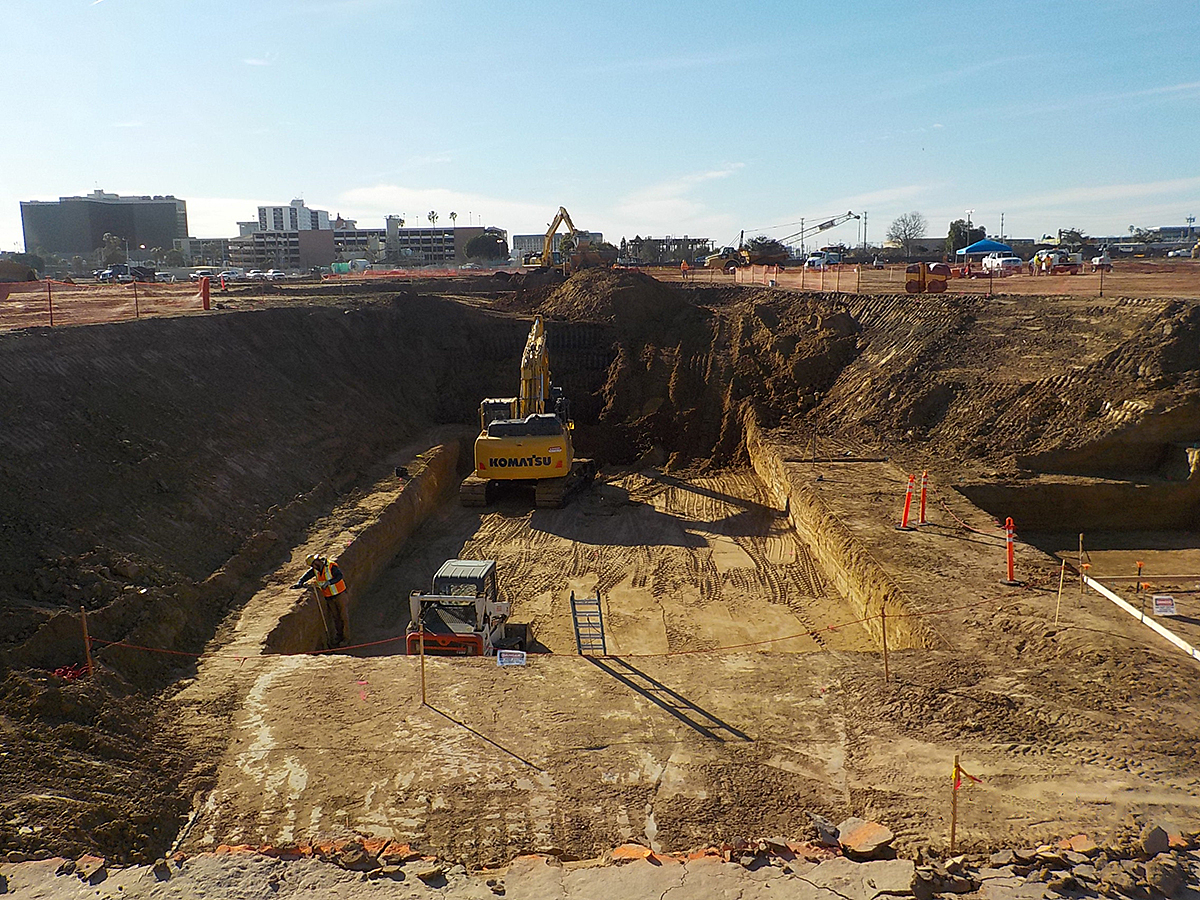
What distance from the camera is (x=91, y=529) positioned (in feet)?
40.6

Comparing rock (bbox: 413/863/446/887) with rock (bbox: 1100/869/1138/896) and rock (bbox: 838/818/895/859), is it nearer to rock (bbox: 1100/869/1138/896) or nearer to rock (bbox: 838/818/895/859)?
rock (bbox: 838/818/895/859)

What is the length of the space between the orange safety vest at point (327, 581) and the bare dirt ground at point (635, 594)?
876 mm

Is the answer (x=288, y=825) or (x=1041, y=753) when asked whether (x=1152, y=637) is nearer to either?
(x=1041, y=753)

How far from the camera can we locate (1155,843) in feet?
22.2

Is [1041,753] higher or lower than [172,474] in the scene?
lower

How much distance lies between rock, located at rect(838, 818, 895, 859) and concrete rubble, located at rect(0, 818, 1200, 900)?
32 mm

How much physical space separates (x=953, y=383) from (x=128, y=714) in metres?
19.5

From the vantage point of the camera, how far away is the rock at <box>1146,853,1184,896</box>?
20.9 feet

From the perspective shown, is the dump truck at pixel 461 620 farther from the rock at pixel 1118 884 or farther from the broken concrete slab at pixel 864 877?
the rock at pixel 1118 884

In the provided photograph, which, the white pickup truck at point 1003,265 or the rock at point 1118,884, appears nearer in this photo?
the rock at point 1118,884

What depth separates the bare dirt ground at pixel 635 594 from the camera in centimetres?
784

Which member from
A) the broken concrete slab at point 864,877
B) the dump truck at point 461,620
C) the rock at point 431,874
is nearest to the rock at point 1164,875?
the broken concrete slab at point 864,877

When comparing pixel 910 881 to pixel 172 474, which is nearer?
pixel 910 881

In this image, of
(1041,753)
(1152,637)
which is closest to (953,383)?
(1152,637)
